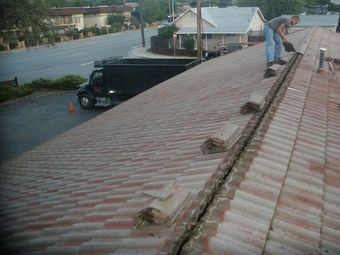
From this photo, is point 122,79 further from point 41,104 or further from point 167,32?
point 167,32

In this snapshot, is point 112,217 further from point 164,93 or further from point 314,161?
point 164,93

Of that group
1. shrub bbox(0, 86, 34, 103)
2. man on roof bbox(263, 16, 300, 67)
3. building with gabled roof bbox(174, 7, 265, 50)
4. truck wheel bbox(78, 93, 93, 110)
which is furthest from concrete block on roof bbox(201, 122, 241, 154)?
building with gabled roof bbox(174, 7, 265, 50)

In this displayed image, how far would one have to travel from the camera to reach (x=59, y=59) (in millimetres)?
42906

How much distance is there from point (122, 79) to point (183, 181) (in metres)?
16.6

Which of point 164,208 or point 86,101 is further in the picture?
point 86,101

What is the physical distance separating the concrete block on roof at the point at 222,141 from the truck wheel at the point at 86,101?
1753cm

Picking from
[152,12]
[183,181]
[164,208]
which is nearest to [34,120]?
[183,181]

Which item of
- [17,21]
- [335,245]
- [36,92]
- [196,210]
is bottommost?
[36,92]

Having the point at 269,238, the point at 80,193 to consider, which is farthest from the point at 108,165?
the point at 269,238

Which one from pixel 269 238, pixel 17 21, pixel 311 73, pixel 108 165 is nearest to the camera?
pixel 269 238

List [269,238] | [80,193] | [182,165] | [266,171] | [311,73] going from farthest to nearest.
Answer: [311,73]
[80,193]
[182,165]
[266,171]
[269,238]

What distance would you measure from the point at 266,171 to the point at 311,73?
209 inches

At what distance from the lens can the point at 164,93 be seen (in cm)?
1077

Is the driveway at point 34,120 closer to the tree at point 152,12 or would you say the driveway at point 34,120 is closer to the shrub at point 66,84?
the shrub at point 66,84
